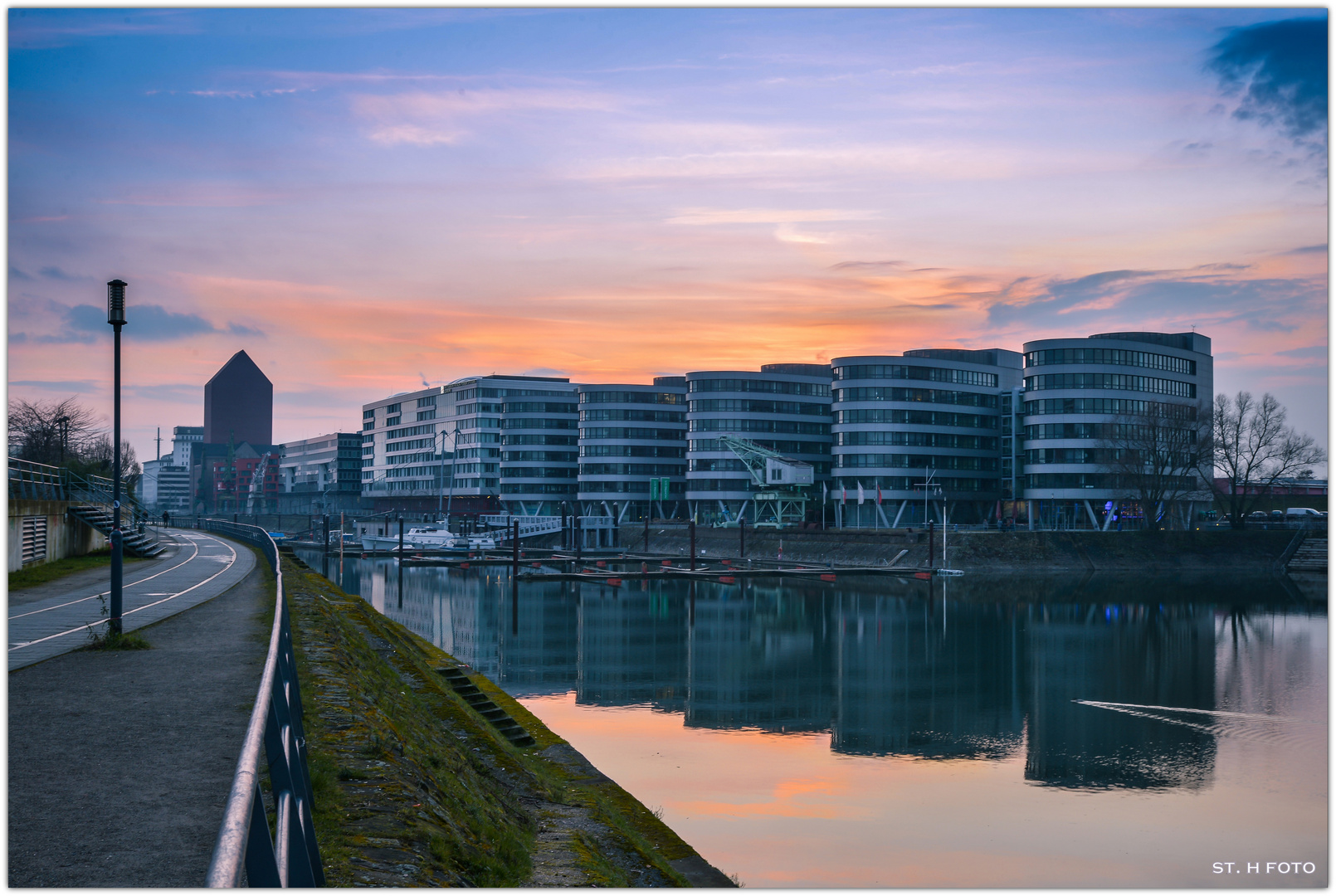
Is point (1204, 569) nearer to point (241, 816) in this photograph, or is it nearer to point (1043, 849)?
point (1043, 849)

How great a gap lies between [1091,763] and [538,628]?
125 feet

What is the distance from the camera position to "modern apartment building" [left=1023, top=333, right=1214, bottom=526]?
116062mm

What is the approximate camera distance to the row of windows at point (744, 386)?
488ft

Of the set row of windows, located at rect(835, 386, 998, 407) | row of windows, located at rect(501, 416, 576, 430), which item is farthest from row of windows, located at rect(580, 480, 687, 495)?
row of windows, located at rect(835, 386, 998, 407)

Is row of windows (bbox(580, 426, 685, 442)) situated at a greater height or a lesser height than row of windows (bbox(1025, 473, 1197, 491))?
greater

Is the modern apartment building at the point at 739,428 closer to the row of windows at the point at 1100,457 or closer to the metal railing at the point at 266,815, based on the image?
the row of windows at the point at 1100,457

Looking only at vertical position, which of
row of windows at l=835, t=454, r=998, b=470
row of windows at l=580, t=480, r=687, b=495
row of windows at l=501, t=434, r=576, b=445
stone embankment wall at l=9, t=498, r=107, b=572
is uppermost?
row of windows at l=501, t=434, r=576, b=445

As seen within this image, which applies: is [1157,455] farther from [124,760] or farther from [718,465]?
[124,760]

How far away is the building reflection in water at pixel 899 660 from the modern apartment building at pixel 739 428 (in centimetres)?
5776

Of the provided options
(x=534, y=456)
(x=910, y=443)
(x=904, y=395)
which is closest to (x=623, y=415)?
(x=534, y=456)

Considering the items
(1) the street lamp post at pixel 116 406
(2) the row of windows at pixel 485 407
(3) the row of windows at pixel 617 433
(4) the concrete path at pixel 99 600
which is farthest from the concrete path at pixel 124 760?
(2) the row of windows at pixel 485 407

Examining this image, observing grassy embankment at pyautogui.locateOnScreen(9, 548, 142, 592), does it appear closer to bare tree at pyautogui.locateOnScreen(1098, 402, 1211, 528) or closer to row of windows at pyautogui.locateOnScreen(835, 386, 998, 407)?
bare tree at pyautogui.locateOnScreen(1098, 402, 1211, 528)

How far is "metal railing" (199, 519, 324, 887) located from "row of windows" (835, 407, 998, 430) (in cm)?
12632

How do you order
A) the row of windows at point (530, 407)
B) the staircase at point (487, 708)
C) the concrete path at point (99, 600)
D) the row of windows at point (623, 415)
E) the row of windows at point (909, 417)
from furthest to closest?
the row of windows at point (530, 407) < the row of windows at point (623, 415) < the row of windows at point (909, 417) < the staircase at point (487, 708) < the concrete path at point (99, 600)
